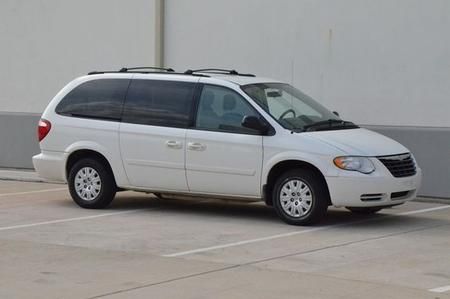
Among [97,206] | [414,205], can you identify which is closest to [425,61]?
[414,205]

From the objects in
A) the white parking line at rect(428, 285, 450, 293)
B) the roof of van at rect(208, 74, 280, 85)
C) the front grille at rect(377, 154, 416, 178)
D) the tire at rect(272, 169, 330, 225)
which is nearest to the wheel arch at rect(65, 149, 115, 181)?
the roof of van at rect(208, 74, 280, 85)

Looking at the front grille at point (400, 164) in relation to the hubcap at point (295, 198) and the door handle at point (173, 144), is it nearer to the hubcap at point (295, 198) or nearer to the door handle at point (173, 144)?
the hubcap at point (295, 198)

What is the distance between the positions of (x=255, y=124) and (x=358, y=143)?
4.09 ft

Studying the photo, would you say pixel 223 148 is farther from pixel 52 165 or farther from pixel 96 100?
pixel 52 165

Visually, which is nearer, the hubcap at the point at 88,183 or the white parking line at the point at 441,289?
the white parking line at the point at 441,289

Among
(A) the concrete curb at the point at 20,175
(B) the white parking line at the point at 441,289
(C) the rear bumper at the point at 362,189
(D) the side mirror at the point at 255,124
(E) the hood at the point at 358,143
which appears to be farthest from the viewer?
(A) the concrete curb at the point at 20,175

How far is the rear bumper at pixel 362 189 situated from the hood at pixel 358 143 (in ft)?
1.03

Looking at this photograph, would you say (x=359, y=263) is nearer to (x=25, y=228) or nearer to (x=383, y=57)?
(x=25, y=228)

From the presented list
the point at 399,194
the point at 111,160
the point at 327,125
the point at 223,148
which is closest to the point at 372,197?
the point at 399,194

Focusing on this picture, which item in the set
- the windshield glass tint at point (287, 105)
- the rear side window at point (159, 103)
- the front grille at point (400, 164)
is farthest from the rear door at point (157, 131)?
the front grille at point (400, 164)

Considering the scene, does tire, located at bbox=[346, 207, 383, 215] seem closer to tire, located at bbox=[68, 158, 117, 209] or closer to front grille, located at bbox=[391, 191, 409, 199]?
front grille, located at bbox=[391, 191, 409, 199]

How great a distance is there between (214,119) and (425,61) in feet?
12.8

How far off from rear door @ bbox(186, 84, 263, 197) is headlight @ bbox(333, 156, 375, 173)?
0.98m

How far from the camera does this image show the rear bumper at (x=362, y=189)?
10992mm
